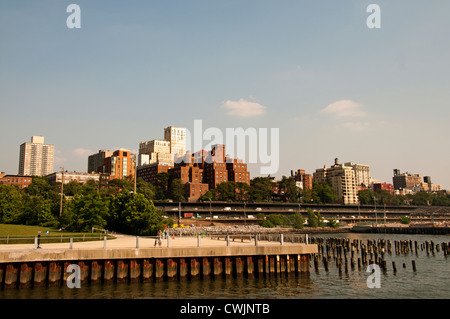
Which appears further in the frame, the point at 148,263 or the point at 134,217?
the point at 134,217

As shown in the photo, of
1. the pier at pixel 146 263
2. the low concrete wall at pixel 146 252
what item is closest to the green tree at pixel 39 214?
the pier at pixel 146 263

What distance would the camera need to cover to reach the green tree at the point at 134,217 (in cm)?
6231

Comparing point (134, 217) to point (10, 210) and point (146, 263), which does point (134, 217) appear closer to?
point (146, 263)

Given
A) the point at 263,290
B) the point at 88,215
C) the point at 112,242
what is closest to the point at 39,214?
the point at 88,215

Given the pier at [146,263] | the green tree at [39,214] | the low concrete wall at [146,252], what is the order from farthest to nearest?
the green tree at [39,214], the pier at [146,263], the low concrete wall at [146,252]

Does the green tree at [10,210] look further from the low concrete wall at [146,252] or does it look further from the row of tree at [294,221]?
the row of tree at [294,221]

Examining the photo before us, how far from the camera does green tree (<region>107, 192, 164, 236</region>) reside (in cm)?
6231

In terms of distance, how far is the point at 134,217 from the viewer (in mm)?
62219

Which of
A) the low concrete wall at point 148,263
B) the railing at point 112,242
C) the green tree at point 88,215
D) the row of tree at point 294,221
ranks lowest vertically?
the row of tree at point 294,221

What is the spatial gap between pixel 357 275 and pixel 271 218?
124 m

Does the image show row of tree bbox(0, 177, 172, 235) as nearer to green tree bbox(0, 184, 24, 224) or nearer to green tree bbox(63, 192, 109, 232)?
green tree bbox(63, 192, 109, 232)
